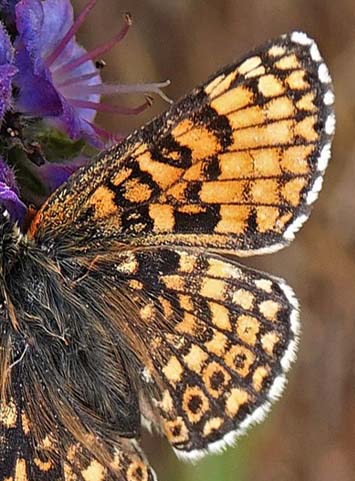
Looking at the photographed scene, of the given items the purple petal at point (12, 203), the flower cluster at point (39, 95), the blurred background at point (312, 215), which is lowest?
the blurred background at point (312, 215)

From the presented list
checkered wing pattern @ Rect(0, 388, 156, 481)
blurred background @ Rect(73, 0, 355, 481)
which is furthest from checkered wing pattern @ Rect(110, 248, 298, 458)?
blurred background @ Rect(73, 0, 355, 481)

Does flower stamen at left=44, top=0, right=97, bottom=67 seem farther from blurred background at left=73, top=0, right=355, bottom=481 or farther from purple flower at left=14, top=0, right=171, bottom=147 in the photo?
blurred background at left=73, top=0, right=355, bottom=481

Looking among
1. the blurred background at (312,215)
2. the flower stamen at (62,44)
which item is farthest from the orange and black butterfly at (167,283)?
the blurred background at (312,215)

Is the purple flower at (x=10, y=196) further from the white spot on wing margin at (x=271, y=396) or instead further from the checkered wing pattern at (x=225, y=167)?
Answer: the white spot on wing margin at (x=271, y=396)

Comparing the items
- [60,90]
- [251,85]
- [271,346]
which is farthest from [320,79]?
[60,90]

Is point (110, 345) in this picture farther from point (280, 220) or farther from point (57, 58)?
point (57, 58)

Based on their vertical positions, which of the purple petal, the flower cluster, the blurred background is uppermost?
the flower cluster
